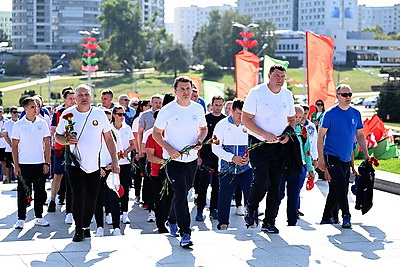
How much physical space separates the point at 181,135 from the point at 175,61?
119m

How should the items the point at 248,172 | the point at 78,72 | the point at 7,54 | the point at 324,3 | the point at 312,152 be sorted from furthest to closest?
the point at 324,3 < the point at 7,54 < the point at 78,72 < the point at 312,152 < the point at 248,172

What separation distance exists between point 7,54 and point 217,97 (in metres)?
156

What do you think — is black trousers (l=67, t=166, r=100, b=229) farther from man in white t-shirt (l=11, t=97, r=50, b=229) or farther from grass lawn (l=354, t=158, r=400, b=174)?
grass lawn (l=354, t=158, r=400, b=174)

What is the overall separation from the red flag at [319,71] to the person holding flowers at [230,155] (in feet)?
23.0

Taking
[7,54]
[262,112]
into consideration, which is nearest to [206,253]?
[262,112]

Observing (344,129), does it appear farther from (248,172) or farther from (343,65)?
(343,65)

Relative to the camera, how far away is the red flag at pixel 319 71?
54.8 feet

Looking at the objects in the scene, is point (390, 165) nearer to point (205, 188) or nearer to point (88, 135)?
point (205, 188)

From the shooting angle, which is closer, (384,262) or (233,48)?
(384,262)

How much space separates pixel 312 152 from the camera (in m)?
11.0

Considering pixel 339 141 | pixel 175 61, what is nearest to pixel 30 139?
pixel 339 141

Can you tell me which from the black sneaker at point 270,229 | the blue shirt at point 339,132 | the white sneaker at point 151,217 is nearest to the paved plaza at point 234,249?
the black sneaker at point 270,229

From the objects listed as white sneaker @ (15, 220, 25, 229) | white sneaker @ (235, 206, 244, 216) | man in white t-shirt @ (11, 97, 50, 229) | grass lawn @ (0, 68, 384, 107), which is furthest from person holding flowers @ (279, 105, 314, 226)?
grass lawn @ (0, 68, 384, 107)

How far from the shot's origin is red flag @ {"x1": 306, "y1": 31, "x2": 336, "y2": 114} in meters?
16.7
